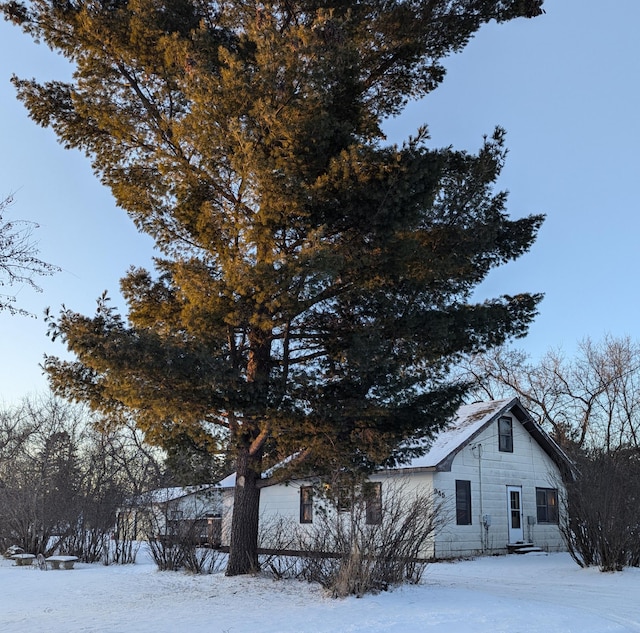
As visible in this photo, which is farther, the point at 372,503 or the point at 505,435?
the point at 505,435

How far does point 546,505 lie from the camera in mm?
23781

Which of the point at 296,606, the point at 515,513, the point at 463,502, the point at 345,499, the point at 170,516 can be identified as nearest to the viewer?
the point at 296,606

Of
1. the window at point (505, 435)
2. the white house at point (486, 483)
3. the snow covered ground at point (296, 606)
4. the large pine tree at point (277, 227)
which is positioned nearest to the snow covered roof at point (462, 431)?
the white house at point (486, 483)

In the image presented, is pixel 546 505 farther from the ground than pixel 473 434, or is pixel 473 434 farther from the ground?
pixel 473 434

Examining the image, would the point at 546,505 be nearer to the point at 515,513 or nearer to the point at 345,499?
the point at 515,513

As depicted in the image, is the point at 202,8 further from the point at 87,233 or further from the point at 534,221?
the point at 534,221

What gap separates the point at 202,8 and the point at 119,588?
10837mm

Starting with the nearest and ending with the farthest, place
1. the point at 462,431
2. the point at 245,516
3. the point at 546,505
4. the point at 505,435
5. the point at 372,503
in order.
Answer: the point at 372,503
the point at 245,516
the point at 462,431
the point at 505,435
the point at 546,505

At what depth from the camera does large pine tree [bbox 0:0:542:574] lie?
Result: 35.0 ft

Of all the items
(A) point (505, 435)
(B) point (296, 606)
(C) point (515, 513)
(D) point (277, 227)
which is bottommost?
(B) point (296, 606)

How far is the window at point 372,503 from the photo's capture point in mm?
10939

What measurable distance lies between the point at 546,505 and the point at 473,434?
5534mm

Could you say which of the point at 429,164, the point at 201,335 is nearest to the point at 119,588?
the point at 201,335

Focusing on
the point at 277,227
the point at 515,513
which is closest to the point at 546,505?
the point at 515,513
